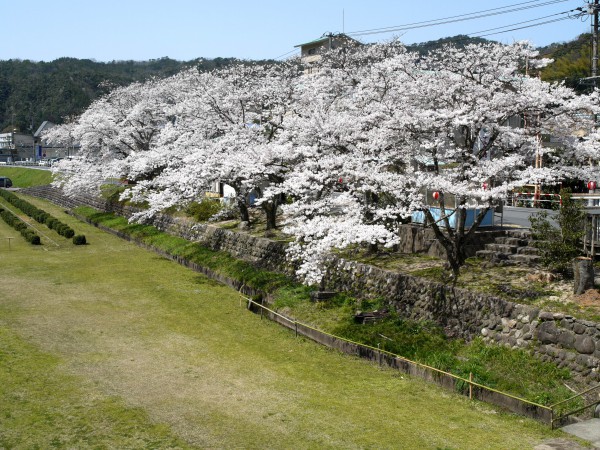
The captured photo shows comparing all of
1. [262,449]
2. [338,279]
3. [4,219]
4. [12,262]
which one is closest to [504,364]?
[262,449]

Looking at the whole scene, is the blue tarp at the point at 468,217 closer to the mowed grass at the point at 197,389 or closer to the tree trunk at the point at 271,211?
the mowed grass at the point at 197,389

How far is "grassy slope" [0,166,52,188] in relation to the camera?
74.5 m

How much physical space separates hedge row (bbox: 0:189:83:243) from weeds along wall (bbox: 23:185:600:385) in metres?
19.1

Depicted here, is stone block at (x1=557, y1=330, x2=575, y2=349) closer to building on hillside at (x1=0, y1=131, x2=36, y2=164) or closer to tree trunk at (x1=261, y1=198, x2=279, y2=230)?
tree trunk at (x1=261, y1=198, x2=279, y2=230)

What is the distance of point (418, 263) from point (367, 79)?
23.6ft

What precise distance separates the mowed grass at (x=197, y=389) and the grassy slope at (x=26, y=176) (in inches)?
2266

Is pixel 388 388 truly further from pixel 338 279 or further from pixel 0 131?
pixel 0 131

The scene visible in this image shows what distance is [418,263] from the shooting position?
19.3 meters

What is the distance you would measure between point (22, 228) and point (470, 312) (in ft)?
108

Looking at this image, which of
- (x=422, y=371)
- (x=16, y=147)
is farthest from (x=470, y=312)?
(x=16, y=147)

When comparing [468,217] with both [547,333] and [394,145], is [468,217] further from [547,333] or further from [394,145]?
[547,333]

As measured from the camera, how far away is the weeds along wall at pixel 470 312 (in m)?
12.5

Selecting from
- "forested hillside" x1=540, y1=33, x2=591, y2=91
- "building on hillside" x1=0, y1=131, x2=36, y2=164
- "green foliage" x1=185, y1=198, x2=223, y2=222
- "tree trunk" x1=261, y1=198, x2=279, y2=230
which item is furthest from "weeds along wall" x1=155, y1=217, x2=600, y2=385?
"building on hillside" x1=0, y1=131, x2=36, y2=164

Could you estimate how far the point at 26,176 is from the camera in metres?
81.6
